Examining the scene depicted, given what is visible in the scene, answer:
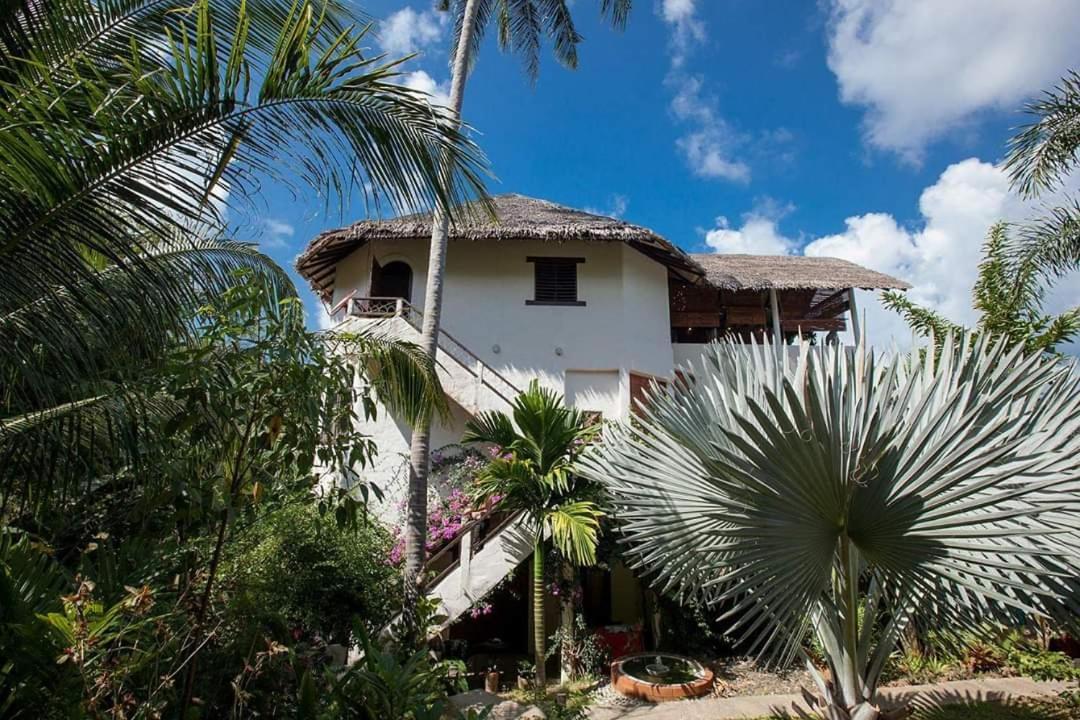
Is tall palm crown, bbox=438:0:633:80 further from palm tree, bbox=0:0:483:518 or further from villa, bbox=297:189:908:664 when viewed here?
palm tree, bbox=0:0:483:518

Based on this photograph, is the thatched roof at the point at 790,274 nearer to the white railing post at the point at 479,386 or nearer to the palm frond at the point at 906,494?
the white railing post at the point at 479,386

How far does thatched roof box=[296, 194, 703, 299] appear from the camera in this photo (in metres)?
11.5


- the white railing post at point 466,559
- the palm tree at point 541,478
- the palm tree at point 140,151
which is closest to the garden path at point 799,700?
the palm tree at point 541,478

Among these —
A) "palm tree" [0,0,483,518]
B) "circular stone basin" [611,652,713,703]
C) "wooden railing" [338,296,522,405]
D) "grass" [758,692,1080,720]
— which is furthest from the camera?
"wooden railing" [338,296,522,405]

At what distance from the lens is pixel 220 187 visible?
2473mm

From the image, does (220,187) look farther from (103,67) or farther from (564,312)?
(564,312)

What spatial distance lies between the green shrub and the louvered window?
6.71 meters

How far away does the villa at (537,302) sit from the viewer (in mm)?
10750

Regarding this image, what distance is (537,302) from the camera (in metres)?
12.0

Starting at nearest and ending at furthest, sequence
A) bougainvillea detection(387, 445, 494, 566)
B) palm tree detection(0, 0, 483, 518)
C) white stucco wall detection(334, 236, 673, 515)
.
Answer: palm tree detection(0, 0, 483, 518) → bougainvillea detection(387, 445, 494, 566) → white stucco wall detection(334, 236, 673, 515)

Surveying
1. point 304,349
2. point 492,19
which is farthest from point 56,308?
point 492,19

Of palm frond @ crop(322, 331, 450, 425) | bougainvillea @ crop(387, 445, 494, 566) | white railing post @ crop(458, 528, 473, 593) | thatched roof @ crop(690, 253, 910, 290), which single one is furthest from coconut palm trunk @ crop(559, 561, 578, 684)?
thatched roof @ crop(690, 253, 910, 290)

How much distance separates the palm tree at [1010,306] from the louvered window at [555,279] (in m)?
6.13

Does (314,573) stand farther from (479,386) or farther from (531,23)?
(531,23)
